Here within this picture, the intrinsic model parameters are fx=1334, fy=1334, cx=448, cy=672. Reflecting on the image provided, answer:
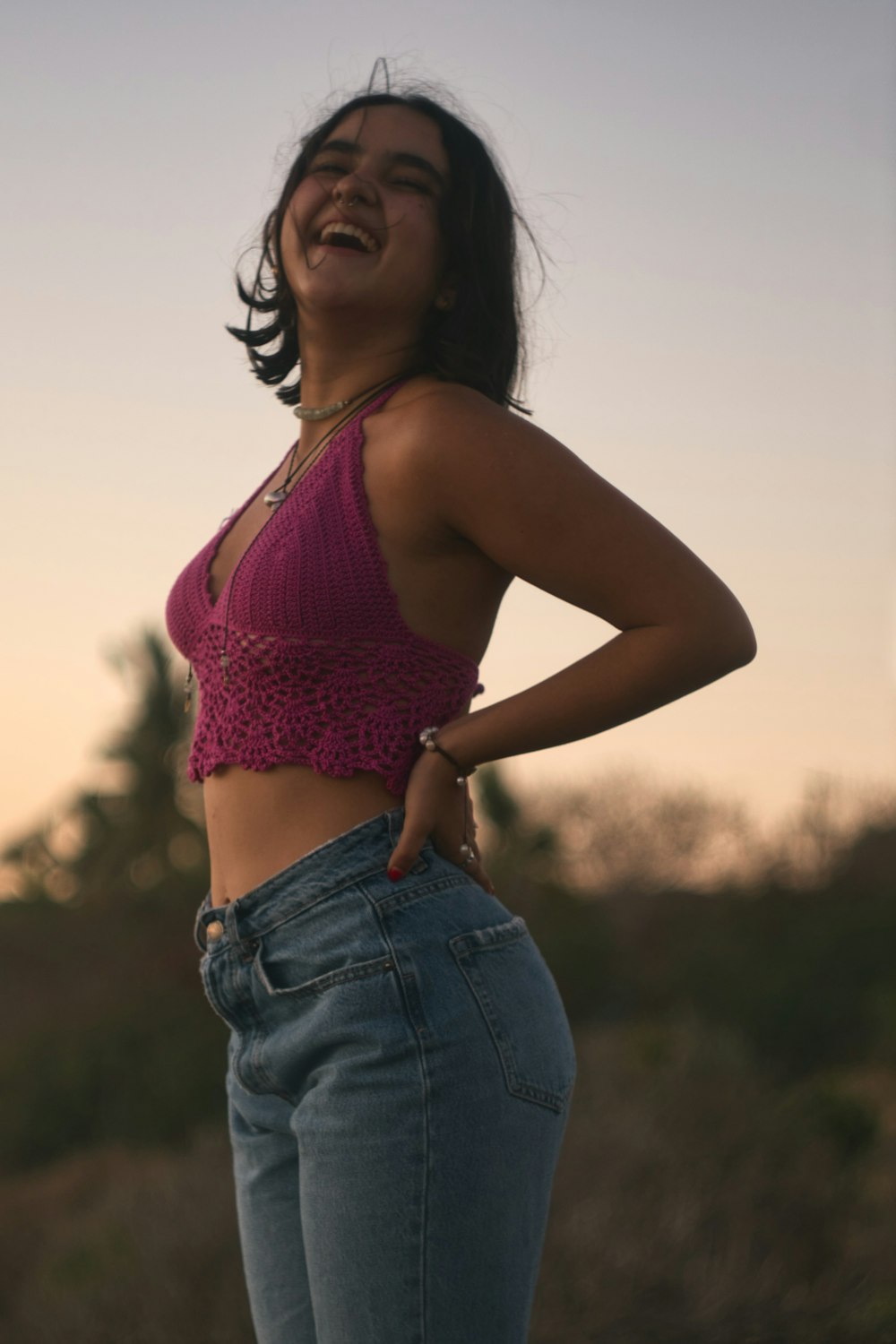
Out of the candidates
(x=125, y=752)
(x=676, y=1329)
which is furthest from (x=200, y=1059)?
(x=676, y=1329)

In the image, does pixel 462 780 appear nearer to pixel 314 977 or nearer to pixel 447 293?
pixel 314 977

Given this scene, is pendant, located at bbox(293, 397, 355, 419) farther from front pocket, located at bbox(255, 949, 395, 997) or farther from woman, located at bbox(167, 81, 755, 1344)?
front pocket, located at bbox(255, 949, 395, 997)

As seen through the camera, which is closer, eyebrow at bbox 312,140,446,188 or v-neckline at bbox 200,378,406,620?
v-neckline at bbox 200,378,406,620

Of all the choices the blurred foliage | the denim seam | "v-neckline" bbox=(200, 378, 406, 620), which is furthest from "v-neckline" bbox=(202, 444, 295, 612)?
the blurred foliage

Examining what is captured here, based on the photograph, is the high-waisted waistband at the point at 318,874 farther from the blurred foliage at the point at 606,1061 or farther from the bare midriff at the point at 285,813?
the blurred foliage at the point at 606,1061

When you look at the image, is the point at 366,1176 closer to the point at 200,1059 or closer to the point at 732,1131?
the point at 732,1131

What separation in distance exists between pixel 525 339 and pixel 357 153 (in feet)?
1.35

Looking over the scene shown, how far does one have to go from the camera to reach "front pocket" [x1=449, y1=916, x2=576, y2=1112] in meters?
1.70

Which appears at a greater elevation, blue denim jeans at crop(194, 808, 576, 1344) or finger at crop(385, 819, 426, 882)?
finger at crop(385, 819, 426, 882)

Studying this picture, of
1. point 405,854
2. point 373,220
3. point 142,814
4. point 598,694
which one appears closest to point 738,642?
point 598,694

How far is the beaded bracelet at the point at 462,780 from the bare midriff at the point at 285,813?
87 mm

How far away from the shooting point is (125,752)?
68.0 feet

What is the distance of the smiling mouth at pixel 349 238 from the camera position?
6.84ft

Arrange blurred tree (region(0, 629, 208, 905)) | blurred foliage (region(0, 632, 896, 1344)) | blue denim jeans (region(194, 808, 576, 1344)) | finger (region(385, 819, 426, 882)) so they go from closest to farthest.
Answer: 1. blue denim jeans (region(194, 808, 576, 1344))
2. finger (region(385, 819, 426, 882))
3. blurred foliage (region(0, 632, 896, 1344))
4. blurred tree (region(0, 629, 208, 905))
